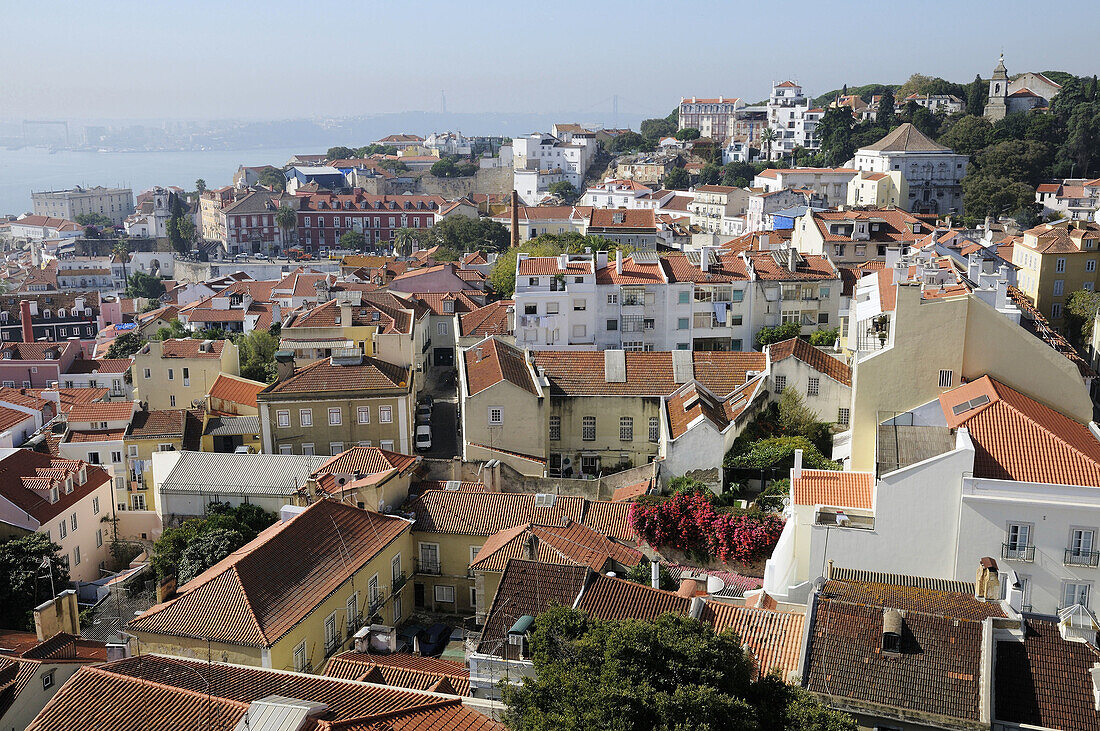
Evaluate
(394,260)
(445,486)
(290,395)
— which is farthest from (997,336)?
(394,260)

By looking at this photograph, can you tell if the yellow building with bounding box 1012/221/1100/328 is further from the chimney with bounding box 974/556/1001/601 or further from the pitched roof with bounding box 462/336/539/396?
the chimney with bounding box 974/556/1001/601

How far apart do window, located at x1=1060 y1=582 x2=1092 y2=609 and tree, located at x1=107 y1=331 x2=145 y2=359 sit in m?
50.8

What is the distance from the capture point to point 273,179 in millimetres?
135625

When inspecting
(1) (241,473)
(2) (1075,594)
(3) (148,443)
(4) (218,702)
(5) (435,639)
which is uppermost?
(4) (218,702)

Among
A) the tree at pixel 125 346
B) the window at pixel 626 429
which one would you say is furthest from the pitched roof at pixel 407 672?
the tree at pixel 125 346

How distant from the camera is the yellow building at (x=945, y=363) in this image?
2195cm

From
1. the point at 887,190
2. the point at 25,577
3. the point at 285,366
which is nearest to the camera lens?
the point at 25,577

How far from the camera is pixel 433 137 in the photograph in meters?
152

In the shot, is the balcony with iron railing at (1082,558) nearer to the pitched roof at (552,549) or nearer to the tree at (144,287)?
the pitched roof at (552,549)

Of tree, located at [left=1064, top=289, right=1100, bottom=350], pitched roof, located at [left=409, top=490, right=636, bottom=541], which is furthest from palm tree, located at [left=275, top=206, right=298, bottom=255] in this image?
pitched roof, located at [left=409, top=490, right=636, bottom=541]

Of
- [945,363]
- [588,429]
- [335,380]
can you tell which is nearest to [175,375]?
[335,380]

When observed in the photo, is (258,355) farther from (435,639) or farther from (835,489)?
(835,489)

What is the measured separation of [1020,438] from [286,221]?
315 ft

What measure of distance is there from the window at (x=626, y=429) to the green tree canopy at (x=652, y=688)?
17.2 m
